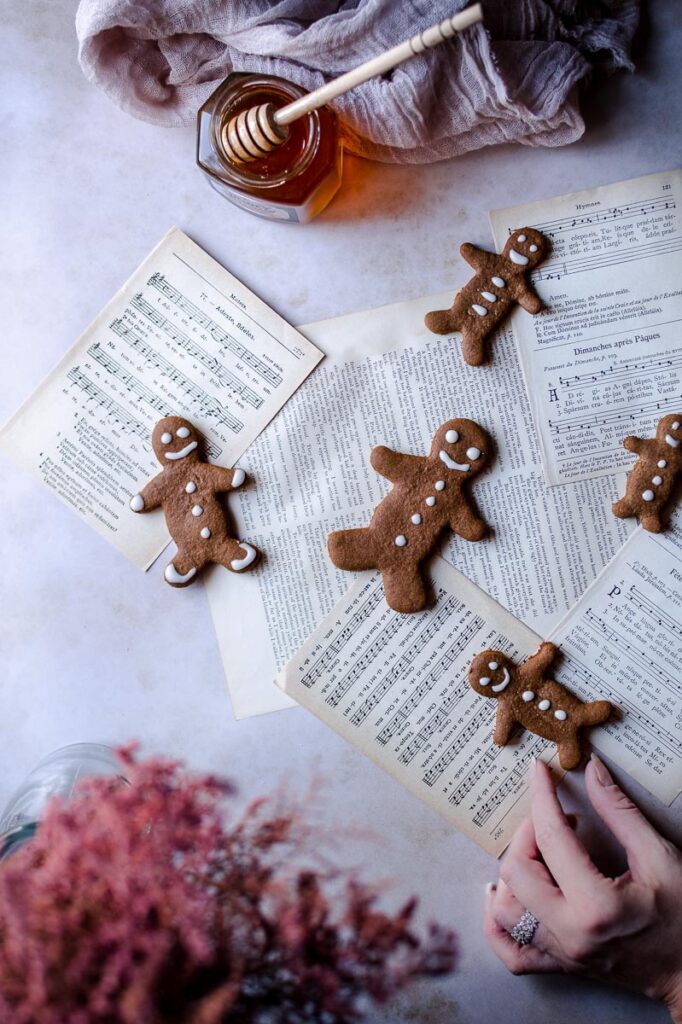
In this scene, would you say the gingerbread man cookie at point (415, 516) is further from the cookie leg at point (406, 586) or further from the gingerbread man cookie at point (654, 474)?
the gingerbread man cookie at point (654, 474)

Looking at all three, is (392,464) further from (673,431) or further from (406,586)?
(673,431)

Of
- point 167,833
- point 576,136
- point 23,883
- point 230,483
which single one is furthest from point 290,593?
point 576,136

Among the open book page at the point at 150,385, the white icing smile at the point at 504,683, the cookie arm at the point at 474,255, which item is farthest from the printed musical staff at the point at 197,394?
the white icing smile at the point at 504,683

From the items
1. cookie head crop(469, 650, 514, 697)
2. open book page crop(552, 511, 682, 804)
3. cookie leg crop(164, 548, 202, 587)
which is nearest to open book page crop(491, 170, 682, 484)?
open book page crop(552, 511, 682, 804)

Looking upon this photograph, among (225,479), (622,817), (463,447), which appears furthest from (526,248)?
(622,817)

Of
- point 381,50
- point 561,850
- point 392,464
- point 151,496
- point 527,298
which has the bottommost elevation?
point 561,850

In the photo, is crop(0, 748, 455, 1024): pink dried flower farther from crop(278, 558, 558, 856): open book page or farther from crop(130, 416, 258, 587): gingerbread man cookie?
crop(130, 416, 258, 587): gingerbread man cookie
